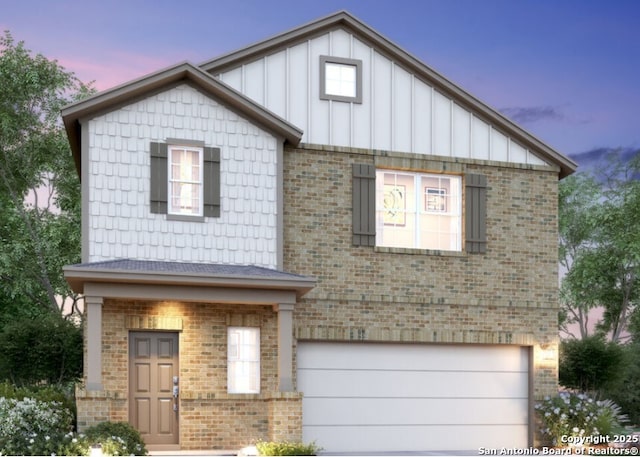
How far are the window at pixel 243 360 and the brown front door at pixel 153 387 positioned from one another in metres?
1.04

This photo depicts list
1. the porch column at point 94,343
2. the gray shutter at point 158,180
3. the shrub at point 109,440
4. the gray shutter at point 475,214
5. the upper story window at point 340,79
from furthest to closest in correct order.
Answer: the gray shutter at point 475,214
the upper story window at point 340,79
the gray shutter at point 158,180
the porch column at point 94,343
the shrub at point 109,440

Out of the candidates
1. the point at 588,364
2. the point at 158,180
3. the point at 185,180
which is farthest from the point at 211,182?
the point at 588,364

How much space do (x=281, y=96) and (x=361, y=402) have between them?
6.30 m

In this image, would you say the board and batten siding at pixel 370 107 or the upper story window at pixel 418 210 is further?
the upper story window at pixel 418 210

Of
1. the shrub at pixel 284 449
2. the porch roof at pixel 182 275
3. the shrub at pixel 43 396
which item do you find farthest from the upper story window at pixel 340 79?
the shrub at pixel 43 396

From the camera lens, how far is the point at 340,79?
2031 cm

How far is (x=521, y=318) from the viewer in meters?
20.8

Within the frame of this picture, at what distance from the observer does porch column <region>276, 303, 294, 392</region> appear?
703 inches

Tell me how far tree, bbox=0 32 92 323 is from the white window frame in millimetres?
13237

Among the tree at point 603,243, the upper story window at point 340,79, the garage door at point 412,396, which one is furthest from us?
the tree at point 603,243

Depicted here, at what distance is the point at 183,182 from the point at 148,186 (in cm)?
67

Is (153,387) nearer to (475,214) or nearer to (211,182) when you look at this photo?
(211,182)

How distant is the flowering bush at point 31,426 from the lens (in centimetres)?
1605

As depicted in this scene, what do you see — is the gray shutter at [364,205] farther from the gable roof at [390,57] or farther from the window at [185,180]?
the window at [185,180]
